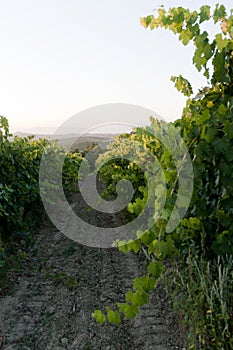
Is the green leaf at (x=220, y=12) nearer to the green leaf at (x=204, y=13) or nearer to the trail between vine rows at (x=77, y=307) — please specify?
the green leaf at (x=204, y=13)

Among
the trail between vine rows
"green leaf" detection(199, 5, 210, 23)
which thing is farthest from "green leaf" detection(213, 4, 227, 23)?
the trail between vine rows

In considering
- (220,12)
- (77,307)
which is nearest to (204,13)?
(220,12)

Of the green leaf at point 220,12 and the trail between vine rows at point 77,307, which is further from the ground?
the green leaf at point 220,12

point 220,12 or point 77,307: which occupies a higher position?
point 220,12

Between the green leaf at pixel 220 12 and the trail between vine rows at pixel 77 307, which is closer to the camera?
the green leaf at pixel 220 12

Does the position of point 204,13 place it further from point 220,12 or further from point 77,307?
point 77,307

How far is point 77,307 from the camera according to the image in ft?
13.1

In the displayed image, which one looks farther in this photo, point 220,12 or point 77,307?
point 77,307

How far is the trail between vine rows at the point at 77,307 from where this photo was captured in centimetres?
334

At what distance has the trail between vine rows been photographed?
334 cm

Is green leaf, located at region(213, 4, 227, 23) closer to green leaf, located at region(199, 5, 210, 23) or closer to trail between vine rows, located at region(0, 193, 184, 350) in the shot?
green leaf, located at region(199, 5, 210, 23)

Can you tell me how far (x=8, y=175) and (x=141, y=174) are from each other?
208 centimetres

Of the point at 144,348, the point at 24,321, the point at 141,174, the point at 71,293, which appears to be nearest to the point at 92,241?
the point at 141,174

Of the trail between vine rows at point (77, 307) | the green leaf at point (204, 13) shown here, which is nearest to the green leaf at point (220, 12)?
the green leaf at point (204, 13)
